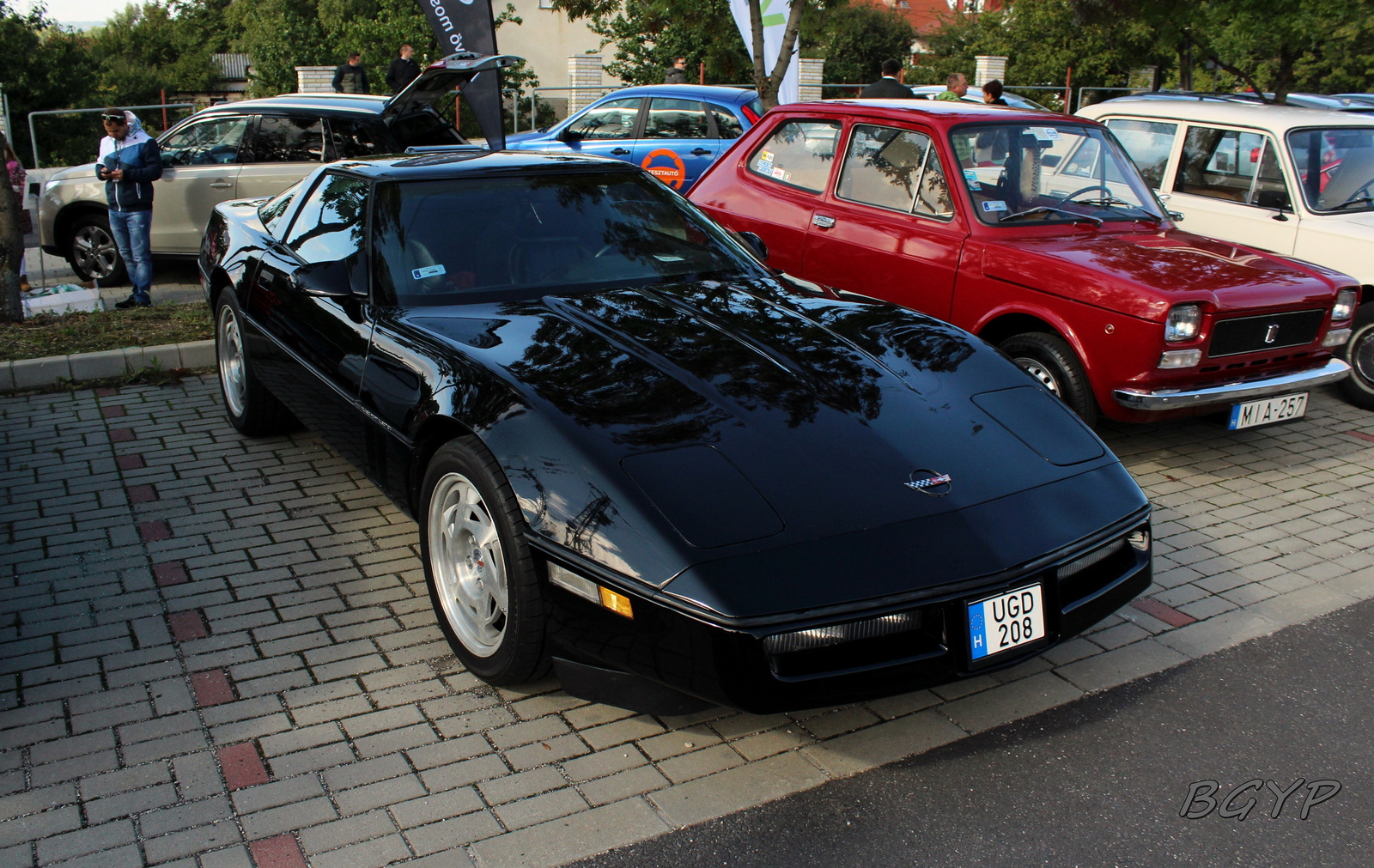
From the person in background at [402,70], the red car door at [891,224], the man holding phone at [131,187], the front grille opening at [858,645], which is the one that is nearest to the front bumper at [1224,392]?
the red car door at [891,224]

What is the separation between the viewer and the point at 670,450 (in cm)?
297

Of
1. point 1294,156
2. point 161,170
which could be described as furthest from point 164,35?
point 1294,156

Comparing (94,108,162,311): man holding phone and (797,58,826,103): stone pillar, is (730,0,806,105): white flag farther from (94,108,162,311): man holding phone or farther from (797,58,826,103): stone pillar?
(797,58,826,103): stone pillar

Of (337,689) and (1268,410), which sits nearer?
(337,689)

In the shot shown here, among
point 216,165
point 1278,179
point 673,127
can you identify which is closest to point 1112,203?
point 1278,179

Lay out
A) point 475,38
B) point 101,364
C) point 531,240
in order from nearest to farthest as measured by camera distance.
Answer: point 531,240 → point 101,364 → point 475,38

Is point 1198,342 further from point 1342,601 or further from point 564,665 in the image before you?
point 564,665

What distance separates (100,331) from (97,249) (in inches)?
112

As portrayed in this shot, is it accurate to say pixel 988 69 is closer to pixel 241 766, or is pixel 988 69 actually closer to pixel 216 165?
pixel 216 165

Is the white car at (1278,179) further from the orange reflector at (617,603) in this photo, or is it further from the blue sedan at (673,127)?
the orange reflector at (617,603)

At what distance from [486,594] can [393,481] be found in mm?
691

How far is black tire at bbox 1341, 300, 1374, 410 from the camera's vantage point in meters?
6.62

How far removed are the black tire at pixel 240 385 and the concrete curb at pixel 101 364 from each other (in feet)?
3.87

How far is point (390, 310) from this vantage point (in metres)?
3.86
